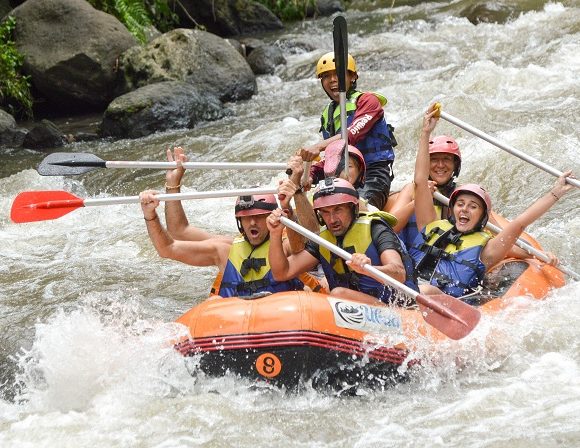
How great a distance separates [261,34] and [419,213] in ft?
39.1

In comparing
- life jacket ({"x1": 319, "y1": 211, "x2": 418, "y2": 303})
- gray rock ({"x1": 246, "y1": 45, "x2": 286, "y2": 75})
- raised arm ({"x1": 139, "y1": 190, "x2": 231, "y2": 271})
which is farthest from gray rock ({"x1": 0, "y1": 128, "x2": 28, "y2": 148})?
life jacket ({"x1": 319, "y1": 211, "x2": 418, "y2": 303})

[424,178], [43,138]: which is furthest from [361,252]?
[43,138]

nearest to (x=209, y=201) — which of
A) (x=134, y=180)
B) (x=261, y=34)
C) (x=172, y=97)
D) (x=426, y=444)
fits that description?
(x=134, y=180)

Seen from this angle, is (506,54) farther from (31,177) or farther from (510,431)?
(510,431)

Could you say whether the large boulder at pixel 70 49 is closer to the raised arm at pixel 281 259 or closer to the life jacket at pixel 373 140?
the life jacket at pixel 373 140

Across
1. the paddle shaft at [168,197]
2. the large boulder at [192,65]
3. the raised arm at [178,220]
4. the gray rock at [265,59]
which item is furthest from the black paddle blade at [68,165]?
the gray rock at [265,59]

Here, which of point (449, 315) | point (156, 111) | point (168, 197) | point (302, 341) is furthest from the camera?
point (156, 111)

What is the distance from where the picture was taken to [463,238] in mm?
5559

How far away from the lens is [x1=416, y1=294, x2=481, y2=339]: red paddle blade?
470cm

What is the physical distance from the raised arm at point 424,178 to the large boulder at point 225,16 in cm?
1140

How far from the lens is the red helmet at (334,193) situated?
4914mm

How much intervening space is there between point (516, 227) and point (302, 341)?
1545 millimetres

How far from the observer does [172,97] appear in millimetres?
11891

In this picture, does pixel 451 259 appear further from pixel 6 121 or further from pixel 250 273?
pixel 6 121
